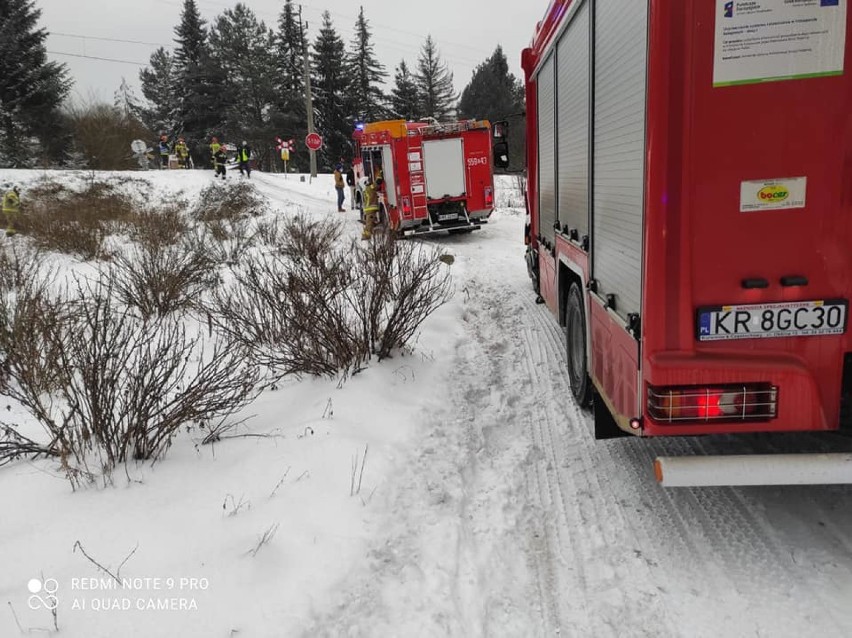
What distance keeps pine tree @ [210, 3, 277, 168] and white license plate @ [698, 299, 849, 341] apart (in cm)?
4816

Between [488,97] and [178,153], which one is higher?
[488,97]

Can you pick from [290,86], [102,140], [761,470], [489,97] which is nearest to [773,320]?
[761,470]

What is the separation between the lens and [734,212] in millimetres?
2566

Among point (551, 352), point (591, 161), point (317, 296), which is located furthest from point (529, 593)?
point (551, 352)

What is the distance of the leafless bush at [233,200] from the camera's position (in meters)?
18.7

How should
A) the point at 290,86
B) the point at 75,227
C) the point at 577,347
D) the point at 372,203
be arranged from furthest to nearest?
1. the point at 290,86
2. the point at 372,203
3. the point at 75,227
4. the point at 577,347

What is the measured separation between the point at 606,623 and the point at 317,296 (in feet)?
12.0

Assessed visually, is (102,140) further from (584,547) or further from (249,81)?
(584,547)

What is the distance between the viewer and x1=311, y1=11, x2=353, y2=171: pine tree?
48781 millimetres

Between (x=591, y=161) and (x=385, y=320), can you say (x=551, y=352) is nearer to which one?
(x=385, y=320)

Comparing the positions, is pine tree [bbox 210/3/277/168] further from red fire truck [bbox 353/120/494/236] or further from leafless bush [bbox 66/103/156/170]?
red fire truck [bbox 353/120/494/236]

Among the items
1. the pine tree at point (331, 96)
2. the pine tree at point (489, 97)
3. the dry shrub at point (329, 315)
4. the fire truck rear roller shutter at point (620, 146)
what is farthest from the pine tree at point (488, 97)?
the fire truck rear roller shutter at point (620, 146)

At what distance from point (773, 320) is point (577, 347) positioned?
2.32m

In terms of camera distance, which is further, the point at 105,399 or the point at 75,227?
the point at 75,227
